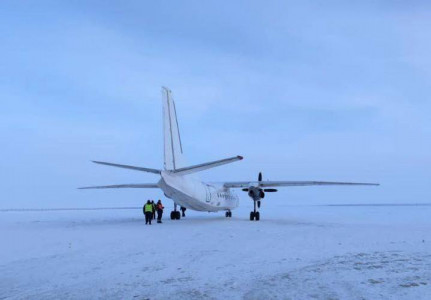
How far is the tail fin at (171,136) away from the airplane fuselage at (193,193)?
0.84 metres

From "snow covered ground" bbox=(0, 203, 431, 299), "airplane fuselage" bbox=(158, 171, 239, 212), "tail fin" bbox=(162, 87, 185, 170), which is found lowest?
"snow covered ground" bbox=(0, 203, 431, 299)

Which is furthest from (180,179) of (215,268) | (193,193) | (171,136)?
(215,268)

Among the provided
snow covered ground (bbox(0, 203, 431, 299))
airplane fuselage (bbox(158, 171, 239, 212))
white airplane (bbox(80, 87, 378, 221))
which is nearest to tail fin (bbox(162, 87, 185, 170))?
white airplane (bbox(80, 87, 378, 221))

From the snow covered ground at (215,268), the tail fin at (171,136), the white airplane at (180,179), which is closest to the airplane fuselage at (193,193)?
the white airplane at (180,179)

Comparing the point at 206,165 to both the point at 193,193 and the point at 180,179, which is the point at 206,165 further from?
the point at 193,193

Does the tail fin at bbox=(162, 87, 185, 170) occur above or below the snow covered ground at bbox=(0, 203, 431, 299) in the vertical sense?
above

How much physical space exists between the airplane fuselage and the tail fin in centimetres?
84

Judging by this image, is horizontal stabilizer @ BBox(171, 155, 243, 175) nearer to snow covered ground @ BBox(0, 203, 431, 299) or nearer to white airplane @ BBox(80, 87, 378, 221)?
white airplane @ BBox(80, 87, 378, 221)

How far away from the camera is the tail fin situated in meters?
23.6

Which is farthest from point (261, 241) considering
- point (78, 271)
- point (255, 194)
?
point (255, 194)

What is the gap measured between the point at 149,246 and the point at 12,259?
4082 mm

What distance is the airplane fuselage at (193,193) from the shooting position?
74.4ft

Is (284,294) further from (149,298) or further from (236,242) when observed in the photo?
(236,242)

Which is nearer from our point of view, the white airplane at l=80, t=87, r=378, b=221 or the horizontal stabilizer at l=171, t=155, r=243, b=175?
the horizontal stabilizer at l=171, t=155, r=243, b=175
